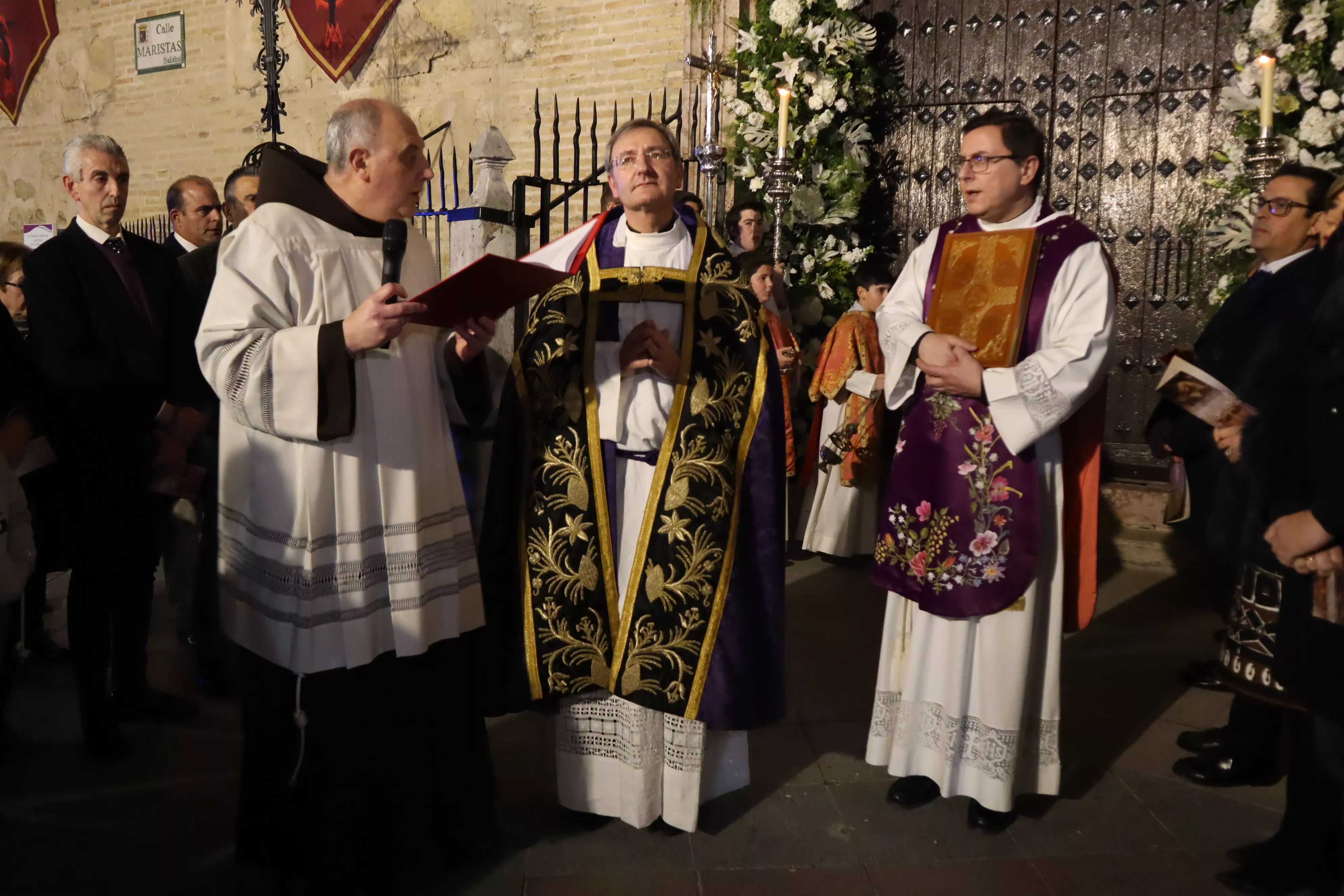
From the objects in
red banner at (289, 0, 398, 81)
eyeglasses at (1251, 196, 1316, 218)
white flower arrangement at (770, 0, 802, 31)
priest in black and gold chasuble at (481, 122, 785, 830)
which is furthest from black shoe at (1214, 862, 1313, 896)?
red banner at (289, 0, 398, 81)

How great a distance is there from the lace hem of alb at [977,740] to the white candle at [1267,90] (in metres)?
2.58

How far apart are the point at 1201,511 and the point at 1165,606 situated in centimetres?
196

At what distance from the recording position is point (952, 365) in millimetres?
2807

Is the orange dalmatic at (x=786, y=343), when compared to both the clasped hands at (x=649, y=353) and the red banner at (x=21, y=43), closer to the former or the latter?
the clasped hands at (x=649, y=353)

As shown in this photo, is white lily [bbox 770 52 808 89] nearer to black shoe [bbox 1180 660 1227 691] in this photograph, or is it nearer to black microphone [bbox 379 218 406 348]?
black shoe [bbox 1180 660 1227 691]

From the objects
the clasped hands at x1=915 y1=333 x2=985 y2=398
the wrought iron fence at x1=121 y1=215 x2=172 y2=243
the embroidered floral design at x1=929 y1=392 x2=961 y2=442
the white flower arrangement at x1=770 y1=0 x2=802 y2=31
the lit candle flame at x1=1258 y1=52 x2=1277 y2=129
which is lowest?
the embroidered floral design at x1=929 y1=392 x2=961 y2=442

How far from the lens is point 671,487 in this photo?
2717 mm

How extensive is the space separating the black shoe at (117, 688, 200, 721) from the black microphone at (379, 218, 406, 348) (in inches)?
88.3

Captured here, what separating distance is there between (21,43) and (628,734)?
1330cm

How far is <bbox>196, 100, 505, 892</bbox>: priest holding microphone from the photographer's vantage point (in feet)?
7.17

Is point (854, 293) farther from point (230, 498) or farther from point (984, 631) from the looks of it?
point (230, 498)

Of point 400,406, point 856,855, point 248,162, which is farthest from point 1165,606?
point 248,162

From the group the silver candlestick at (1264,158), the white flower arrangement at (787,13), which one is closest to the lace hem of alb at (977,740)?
the silver candlestick at (1264,158)

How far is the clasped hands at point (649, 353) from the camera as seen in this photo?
2652 millimetres
